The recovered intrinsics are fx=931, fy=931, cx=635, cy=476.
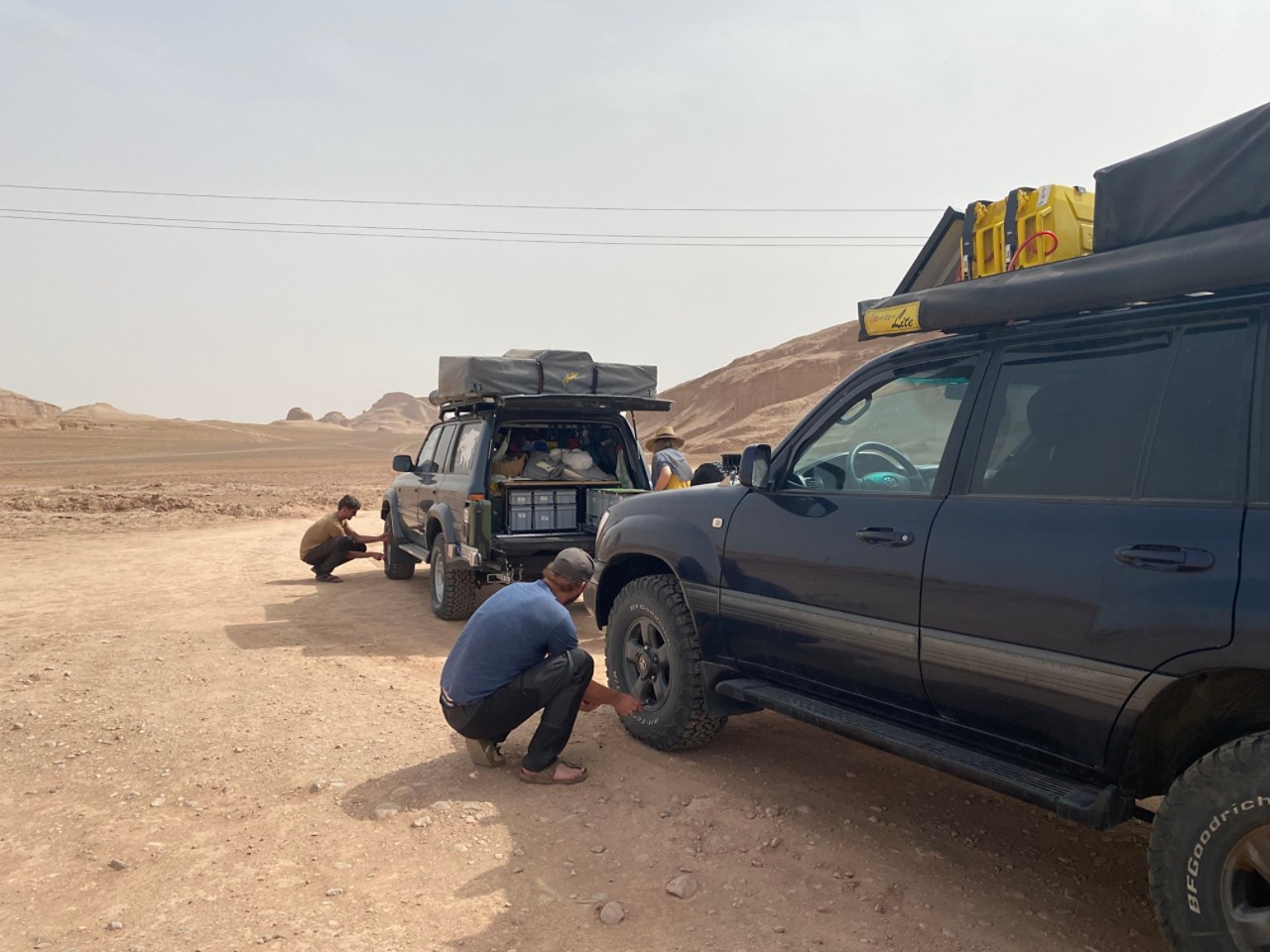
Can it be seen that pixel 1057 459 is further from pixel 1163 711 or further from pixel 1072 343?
pixel 1163 711

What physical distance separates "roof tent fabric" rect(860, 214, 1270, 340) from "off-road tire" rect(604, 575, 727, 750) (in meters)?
1.74

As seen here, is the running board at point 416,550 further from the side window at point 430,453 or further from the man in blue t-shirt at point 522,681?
the man in blue t-shirt at point 522,681

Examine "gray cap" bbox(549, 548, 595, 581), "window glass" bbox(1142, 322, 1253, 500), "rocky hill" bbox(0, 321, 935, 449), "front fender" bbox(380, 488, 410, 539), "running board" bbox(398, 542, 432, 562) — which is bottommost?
"running board" bbox(398, 542, 432, 562)

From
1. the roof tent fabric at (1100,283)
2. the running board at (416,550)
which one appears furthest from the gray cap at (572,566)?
the running board at (416,550)

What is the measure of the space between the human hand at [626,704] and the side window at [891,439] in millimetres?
1404

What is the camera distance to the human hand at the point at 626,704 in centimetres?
467

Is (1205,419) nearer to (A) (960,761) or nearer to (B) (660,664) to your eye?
(A) (960,761)

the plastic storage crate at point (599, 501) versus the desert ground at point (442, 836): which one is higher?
the plastic storage crate at point (599, 501)

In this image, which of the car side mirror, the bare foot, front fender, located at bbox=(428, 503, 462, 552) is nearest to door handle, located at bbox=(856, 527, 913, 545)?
the car side mirror

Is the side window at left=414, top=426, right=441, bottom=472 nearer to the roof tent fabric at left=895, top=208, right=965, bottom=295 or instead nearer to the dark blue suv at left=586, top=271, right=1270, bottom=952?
the dark blue suv at left=586, top=271, right=1270, bottom=952

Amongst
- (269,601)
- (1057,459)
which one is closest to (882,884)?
(1057,459)

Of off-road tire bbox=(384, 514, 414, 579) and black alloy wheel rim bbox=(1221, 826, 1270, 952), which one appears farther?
off-road tire bbox=(384, 514, 414, 579)

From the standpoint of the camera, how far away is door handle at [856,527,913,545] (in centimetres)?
340

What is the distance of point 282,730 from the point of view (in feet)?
16.7
